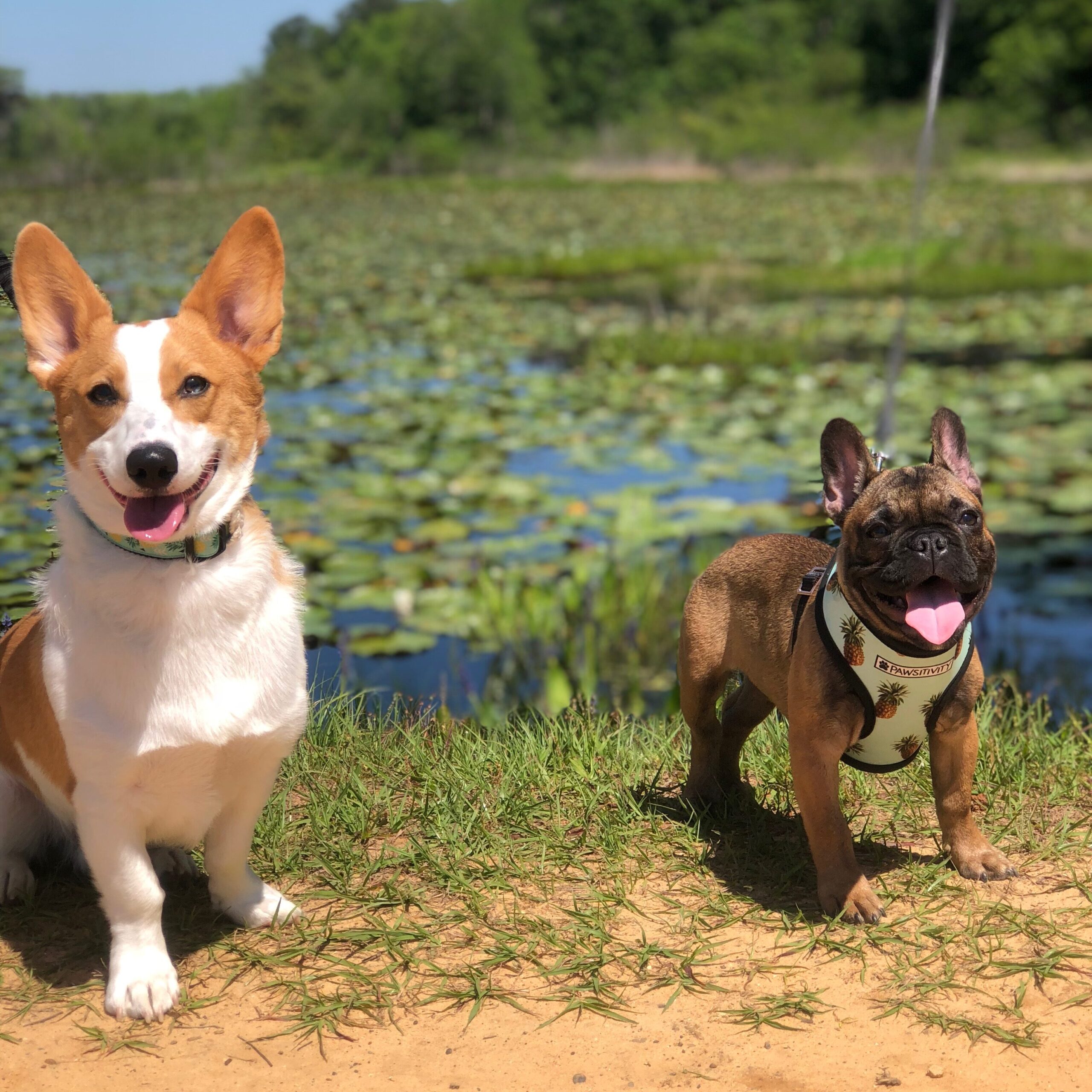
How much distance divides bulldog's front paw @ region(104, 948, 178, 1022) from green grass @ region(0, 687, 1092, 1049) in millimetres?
50

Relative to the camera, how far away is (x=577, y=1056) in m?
2.44

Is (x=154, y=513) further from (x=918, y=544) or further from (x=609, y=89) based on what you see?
(x=609, y=89)

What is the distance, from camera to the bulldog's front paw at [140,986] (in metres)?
2.56

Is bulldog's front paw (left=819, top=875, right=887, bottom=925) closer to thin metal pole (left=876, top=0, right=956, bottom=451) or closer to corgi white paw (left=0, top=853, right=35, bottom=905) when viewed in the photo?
thin metal pole (left=876, top=0, right=956, bottom=451)

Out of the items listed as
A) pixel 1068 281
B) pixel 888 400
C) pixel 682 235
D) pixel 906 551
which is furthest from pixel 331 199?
pixel 906 551

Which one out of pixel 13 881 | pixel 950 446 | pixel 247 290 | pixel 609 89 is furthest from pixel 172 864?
pixel 609 89

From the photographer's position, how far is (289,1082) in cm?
239

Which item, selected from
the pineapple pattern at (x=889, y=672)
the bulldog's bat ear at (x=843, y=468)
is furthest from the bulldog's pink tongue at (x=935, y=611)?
the bulldog's bat ear at (x=843, y=468)

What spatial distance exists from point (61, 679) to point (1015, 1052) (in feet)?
6.76

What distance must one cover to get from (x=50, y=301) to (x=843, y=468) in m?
1.79

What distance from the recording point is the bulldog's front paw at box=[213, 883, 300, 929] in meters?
2.90

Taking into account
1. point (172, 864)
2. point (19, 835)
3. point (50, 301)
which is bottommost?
point (172, 864)

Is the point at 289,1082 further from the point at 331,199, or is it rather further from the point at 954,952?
the point at 331,199

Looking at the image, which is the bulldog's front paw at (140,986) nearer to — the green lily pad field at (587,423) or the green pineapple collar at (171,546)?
the green pineapple collar at (171,546)
